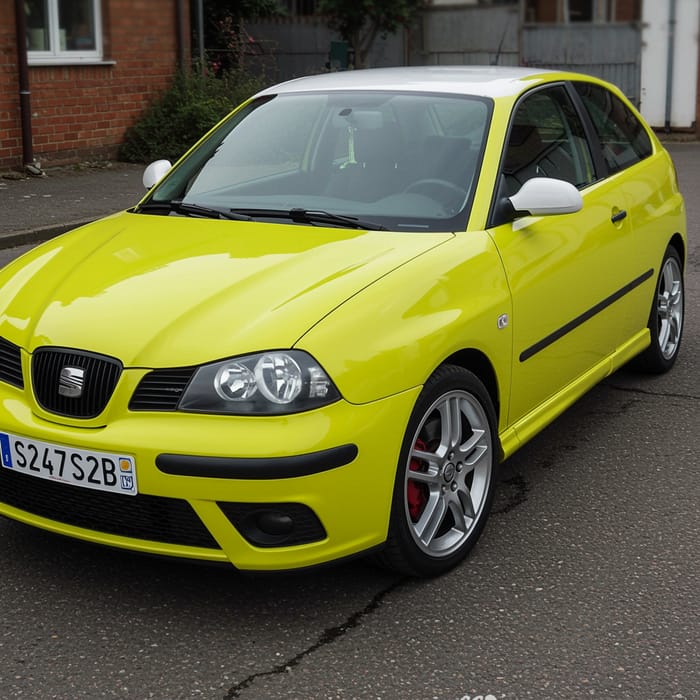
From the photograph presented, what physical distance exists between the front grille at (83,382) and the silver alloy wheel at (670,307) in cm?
→ 326

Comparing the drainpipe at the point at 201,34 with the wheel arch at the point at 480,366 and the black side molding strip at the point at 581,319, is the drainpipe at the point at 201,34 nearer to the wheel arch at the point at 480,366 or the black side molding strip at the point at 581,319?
the black side molding strip at the point at 581,319

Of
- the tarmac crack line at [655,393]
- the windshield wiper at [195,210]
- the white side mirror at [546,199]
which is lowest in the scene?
the tarmac crack line at [655,393]

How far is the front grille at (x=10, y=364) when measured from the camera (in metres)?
3.45

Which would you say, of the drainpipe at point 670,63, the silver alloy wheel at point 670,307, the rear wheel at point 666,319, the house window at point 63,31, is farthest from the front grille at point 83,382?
the drainpipe at point 670,63

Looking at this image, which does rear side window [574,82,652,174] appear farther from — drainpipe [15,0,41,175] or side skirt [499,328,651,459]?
drainpipe [15,0,41,175]

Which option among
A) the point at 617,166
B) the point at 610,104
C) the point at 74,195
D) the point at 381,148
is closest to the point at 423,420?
the point at 381,148

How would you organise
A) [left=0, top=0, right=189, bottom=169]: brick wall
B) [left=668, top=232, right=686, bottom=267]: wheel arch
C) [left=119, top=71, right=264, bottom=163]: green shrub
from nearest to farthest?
[left=668, top=232, right=686, bottom=267]: wheel arch < [left=0, top=0, right=189, bottom=169]: brick wall < [left=119, top=71, right=264, bottom=163]: green shrub

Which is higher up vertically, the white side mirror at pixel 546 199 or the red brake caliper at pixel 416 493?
the white side mirror at pixel 546 199

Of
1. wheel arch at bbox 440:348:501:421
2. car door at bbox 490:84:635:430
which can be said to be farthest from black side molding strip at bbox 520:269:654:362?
wheel arch at bbox 440:348:501:421

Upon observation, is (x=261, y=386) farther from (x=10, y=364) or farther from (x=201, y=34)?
(x=201, y=34)

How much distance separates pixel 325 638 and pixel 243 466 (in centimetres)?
58

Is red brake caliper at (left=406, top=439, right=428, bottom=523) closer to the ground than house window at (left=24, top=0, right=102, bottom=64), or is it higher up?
closer to the ground

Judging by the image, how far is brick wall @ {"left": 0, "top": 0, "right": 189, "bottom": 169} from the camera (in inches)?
533

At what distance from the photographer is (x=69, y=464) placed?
3.25m
